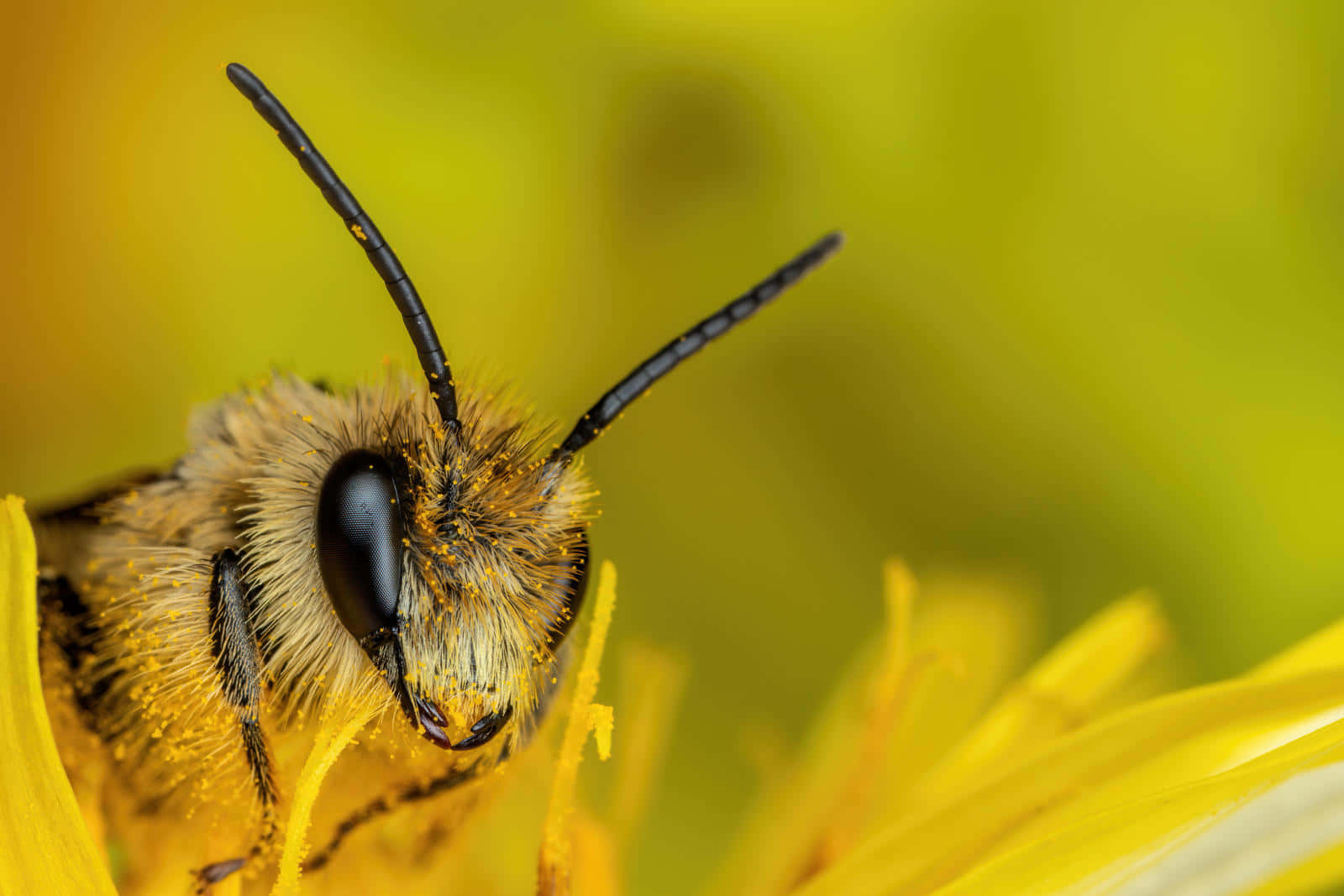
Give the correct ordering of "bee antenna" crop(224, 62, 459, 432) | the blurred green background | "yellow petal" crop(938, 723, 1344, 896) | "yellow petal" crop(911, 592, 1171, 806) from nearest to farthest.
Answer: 1. "yellow petal" crop(938, 723, 1344, 896)
2. "bee antenna" crop(224, 62, 459, 432)
3. "yellow petal" crop(911, 592, 1171, 806)
4. the blurred green background

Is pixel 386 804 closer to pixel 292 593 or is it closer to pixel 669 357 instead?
pixel 292 593

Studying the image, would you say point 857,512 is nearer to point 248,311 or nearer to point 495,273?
point 495,273

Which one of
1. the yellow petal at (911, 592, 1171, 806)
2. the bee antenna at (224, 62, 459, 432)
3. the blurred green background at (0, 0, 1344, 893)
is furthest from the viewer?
the blurred green background at (0, 0, 1344, 893)

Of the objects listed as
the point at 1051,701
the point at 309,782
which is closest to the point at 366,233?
the point at 309,782

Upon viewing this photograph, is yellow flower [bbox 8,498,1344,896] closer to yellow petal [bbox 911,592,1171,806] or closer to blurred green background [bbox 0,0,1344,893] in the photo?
yellow petal [bbox 911,592,1171,806]

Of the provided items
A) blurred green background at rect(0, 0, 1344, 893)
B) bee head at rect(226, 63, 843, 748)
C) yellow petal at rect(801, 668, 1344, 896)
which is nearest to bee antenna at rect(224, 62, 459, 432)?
bee head at rect(226, 63, 843, 748)

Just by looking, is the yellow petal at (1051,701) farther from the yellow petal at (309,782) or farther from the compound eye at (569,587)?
the yellow petal at (309,782)

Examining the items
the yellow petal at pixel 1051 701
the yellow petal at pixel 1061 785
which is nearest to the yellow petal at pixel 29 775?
the yellow petal at pixel 1061 785
